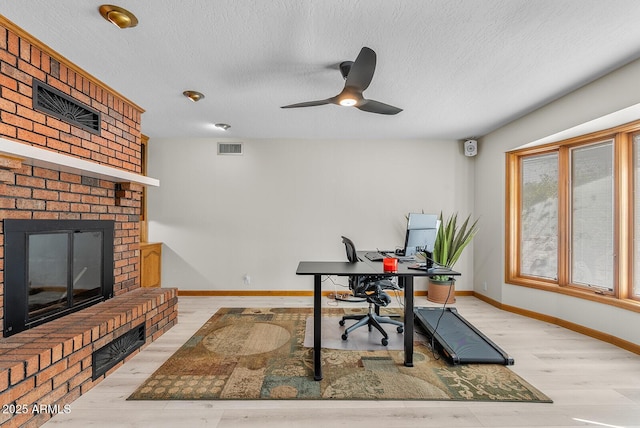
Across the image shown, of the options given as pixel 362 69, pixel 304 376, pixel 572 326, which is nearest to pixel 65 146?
pixel 362 69

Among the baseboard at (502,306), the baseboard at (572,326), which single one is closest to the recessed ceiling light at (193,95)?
the baseboard at (502,306)

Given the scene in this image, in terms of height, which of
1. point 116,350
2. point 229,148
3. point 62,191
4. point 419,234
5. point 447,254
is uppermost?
point 229,148

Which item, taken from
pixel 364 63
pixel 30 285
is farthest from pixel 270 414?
pixel 364 63

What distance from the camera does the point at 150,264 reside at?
180 inches

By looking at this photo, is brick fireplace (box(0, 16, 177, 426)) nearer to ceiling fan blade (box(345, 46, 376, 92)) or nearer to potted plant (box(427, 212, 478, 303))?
ceiling fan blade (box(345, 46, 376, 92))

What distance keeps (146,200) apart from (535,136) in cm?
538

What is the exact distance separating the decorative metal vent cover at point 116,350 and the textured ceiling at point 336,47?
7.31 ft

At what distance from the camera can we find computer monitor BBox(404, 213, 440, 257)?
3.10 meters

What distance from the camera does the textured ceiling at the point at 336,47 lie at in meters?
1.90

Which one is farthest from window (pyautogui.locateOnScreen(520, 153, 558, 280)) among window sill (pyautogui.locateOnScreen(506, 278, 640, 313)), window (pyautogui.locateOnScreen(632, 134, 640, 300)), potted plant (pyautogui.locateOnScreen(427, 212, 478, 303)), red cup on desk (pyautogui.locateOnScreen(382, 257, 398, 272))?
red cup on desk (pyautogui.locateOnScreen(382, 257, 398, 272))

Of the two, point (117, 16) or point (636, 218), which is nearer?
point (117, 16)

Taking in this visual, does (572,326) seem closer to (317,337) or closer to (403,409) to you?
(403,409)

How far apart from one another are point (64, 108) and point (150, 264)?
261 centimetres

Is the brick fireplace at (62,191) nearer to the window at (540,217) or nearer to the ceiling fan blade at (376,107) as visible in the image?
the ceiling fan blade at (376,107)
